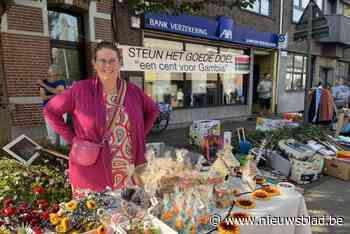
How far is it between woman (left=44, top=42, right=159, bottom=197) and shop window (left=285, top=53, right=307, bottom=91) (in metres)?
14.1

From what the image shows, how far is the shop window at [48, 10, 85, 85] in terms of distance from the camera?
22.6ft

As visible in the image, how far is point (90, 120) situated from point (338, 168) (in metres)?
4.65

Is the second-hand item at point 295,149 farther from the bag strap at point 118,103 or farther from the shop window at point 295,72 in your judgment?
the shop window at point 295,72

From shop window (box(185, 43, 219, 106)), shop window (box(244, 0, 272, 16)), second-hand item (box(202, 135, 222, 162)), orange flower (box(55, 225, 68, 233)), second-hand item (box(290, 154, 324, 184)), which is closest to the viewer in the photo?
orange flower (box(55, 225, 68, 233))

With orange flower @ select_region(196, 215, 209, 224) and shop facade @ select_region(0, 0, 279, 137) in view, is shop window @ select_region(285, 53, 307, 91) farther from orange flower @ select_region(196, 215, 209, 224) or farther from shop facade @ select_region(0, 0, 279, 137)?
orange flower @ select_region(196, 215, 209, 224)

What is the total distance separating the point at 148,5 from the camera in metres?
4.70

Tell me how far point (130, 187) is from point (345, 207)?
131 inches

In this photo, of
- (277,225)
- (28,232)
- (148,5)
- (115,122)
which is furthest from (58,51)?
(277,225)

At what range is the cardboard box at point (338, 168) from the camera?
479 cm

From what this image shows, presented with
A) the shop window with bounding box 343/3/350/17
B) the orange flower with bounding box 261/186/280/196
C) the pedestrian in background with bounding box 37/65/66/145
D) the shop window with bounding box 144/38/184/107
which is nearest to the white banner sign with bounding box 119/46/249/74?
the shop window with bounding box 144/38/184/107

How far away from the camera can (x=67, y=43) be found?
7.16 metres

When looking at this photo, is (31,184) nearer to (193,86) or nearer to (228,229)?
(228,229)

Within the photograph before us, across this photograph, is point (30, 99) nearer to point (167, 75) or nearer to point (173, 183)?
point (167, 75)

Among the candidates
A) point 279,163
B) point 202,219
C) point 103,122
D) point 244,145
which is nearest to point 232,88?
point 244,145
